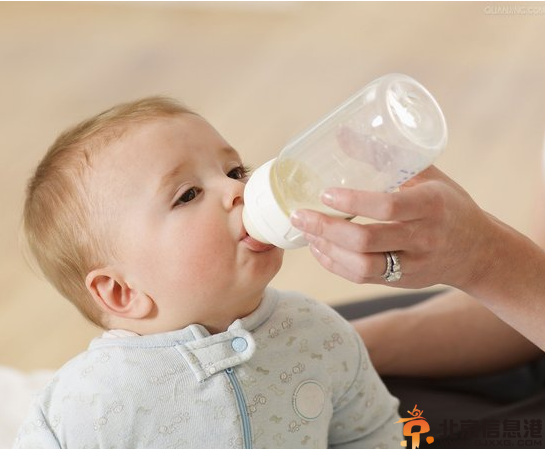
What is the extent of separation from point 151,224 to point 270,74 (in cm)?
264

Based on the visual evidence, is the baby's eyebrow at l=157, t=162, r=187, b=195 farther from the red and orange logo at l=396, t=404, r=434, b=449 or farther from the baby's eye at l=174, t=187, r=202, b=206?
the red and orange logo at l=396, t=404, r=434, b=449

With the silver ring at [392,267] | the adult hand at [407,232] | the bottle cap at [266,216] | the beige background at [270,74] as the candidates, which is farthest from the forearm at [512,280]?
the beige background at [270,74]

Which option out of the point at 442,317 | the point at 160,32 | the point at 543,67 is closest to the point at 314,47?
the point at 160,32

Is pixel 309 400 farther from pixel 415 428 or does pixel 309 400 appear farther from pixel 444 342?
pixel 444 342

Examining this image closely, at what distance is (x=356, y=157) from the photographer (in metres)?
1.02

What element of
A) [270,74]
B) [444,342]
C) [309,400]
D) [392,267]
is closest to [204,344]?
[309,400]

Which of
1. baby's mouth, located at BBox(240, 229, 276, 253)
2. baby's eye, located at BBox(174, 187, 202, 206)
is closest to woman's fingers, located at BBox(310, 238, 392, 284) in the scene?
baby's mouth, located at BBox(240, 229, 276, 253)

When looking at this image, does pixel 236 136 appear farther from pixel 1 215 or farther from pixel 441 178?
pixel 441 178

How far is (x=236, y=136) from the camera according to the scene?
315 cm

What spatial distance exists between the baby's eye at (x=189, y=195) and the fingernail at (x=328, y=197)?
0.85 ft

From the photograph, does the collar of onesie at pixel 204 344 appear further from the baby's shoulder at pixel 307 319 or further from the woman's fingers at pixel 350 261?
the woman's fingers at pixel 350 261

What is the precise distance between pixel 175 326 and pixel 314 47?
2.95 metres

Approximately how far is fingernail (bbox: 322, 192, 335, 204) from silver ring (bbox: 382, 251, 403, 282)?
0.38ft

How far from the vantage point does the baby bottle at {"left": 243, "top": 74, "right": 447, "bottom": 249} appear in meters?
0.97
